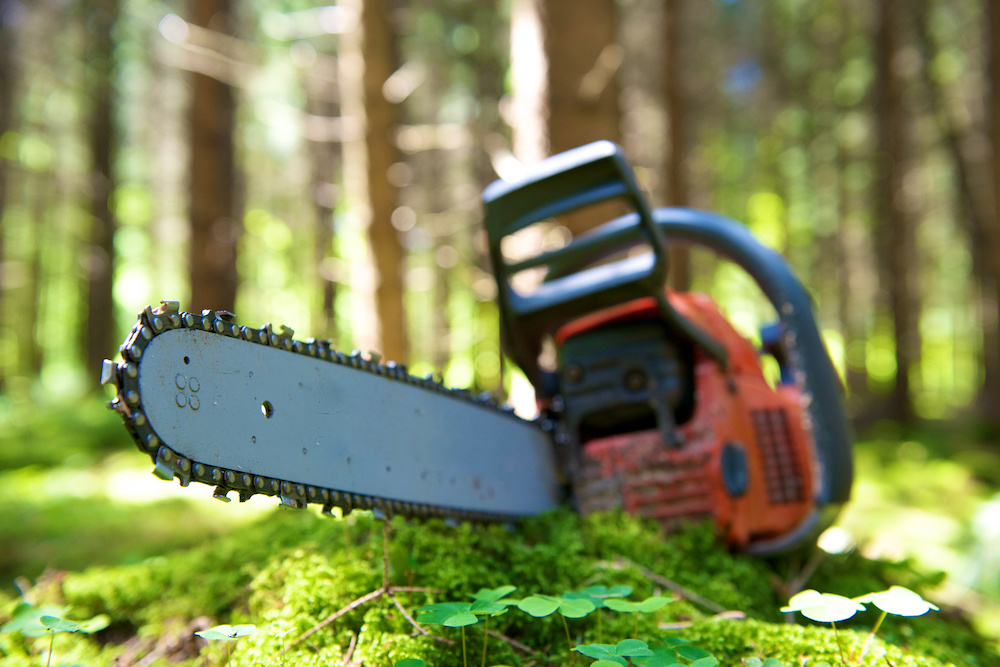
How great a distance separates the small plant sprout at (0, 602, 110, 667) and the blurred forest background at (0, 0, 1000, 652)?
898mm

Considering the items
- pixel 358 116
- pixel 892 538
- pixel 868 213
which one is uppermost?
pixel 868 213

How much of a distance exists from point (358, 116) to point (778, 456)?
3.49m

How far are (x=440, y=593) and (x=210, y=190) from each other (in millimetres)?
6259

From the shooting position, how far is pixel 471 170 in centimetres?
1221

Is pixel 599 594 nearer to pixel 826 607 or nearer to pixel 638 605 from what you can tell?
pixel 638 605

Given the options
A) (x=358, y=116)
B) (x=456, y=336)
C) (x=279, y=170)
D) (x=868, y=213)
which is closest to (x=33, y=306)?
(x=279, y=170)

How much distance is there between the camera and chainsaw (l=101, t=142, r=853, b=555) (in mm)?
1363

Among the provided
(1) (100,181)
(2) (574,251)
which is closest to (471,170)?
(1) (100,181)

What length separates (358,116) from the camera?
14.3 ft

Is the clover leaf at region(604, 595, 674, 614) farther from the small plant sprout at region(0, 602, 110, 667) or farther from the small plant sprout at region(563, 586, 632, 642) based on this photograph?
the small plant sprout at region(0, 602, 110, 667)

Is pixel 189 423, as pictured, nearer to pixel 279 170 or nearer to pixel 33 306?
pixel 33 306

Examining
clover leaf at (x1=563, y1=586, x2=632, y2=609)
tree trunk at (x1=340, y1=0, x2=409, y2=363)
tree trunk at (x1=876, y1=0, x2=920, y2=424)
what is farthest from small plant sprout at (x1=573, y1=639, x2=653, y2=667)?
tree trunk at (x1=876, y1=0, x2=920, y2=424)

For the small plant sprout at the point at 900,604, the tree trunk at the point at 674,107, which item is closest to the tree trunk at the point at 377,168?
the small plant sprout at the point at 900,604

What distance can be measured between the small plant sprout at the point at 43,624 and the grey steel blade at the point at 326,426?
1.34 ft
